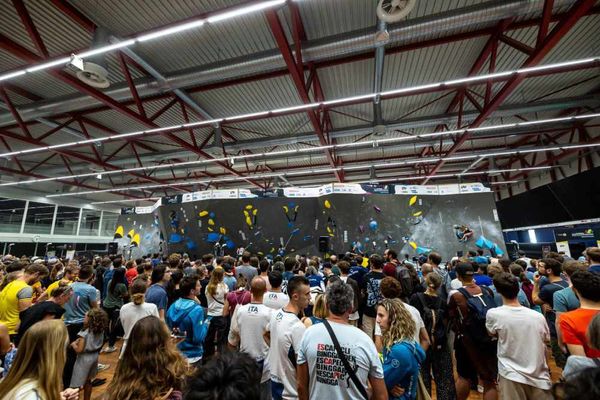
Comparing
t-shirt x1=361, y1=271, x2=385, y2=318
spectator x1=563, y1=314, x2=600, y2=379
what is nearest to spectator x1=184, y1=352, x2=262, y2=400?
spectator x1=563, y1=314, x2=600, y2=379

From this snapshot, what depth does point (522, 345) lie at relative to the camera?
6.44 feet

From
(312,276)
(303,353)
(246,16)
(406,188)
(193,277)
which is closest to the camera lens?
(303,353)

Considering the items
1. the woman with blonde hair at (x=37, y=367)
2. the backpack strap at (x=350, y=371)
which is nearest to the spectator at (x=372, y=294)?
the backpack strap at (x=350, y=371)

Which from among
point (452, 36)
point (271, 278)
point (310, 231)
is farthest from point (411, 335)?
point (310, 231)

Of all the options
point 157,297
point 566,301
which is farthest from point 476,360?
point 157,297

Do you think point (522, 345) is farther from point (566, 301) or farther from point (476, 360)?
point (566, 301)

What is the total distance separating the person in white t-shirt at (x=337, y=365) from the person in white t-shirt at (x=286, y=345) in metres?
0.37

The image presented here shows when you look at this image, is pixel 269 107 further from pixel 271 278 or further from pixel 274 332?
pixel 274 332

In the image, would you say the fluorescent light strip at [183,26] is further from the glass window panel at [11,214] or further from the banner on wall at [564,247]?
the glass window panel at [11,214]

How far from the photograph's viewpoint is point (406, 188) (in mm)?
10188

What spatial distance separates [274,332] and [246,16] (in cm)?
522

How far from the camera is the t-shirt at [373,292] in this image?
3527 millimetres

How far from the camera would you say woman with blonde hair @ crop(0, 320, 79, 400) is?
3.61ft

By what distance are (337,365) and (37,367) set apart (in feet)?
4.61
